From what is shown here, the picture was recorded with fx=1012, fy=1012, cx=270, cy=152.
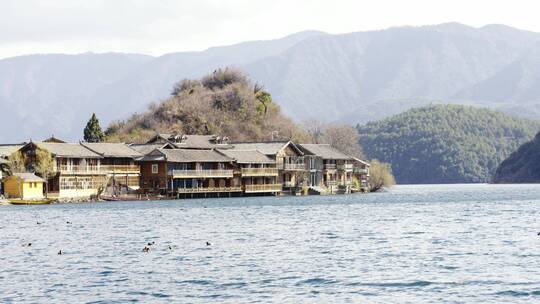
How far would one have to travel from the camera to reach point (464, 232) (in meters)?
53.5

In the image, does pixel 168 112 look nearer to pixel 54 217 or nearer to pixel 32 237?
pixel 54 217

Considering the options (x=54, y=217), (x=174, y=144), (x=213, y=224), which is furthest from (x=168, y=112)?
(x=213, y=224)

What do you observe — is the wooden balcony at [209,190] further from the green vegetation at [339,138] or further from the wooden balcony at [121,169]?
the green vegetation at [339,138]

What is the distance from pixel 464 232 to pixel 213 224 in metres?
17.5

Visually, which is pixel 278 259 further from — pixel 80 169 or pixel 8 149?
pixel 8 149

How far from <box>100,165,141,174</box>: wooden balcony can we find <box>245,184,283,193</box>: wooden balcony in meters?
14.0

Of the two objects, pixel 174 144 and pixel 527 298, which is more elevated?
pixel 174 144

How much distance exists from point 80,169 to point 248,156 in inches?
868

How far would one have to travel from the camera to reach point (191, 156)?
4537 inches

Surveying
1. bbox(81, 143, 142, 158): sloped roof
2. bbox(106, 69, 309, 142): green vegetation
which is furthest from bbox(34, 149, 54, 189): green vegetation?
bbox(106, 69, 309, 142): green vegetation

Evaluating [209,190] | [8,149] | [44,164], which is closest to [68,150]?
[44,164]

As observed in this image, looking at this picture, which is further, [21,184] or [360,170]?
[360,170]

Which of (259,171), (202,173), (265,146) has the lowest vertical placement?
(202,173)

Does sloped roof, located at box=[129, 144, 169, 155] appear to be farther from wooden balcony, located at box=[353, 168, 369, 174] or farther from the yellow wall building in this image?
wooden balcony, located at box=[353, 168, 369, 174]
